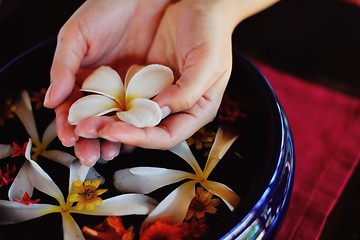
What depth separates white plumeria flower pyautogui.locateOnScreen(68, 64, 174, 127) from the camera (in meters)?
0.53

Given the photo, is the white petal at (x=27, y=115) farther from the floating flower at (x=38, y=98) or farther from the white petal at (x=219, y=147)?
the white petal at (x=219, y=147)

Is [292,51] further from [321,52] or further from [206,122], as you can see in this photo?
[206,122]

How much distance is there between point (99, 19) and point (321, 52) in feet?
1.43

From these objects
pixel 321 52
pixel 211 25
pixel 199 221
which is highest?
pixel 211 25

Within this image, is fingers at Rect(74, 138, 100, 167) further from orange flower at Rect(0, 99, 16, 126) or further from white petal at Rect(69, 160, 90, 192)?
orange flower at Rect(0, 99, 16, 126)

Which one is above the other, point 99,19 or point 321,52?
point 99,19

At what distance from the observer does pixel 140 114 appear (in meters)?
0.53

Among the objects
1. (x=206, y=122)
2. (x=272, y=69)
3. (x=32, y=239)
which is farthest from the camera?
(x=272, y=69)

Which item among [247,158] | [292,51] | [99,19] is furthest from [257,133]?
[292,51]

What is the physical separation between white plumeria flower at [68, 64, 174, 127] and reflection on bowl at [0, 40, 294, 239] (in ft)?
0.17

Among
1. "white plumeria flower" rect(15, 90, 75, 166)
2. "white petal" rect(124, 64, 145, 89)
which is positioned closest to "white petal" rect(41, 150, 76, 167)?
"white plumeria flower" rect(15, 90, 75, 166)

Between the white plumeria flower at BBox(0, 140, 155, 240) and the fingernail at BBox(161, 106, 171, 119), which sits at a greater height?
the fingernail at BBox(161, 106, 171, 119)

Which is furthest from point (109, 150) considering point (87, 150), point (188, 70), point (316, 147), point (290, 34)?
point (290, 34)

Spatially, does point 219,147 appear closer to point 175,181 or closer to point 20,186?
point 175,181
